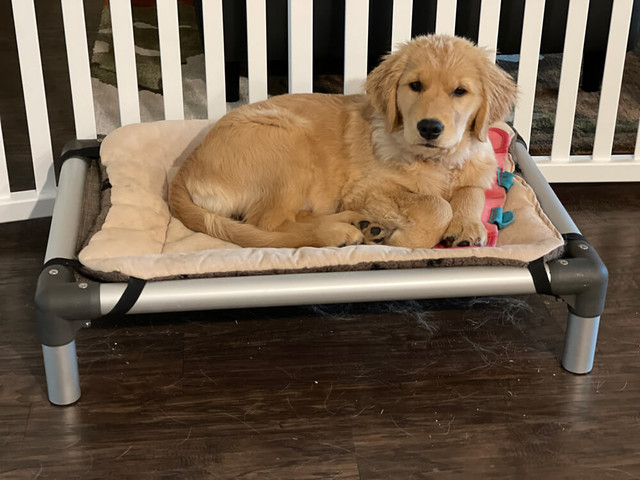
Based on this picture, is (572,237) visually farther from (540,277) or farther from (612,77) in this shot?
(612,77)

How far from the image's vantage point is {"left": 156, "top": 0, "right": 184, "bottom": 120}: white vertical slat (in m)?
3.01

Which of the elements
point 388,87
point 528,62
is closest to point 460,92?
point 388,87

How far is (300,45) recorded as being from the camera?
309cm

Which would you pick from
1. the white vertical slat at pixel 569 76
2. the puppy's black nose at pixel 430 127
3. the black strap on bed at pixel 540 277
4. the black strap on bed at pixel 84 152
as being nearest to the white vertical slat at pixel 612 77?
the white vertical slat at pixel 569 76

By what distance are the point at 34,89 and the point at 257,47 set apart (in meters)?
0.81

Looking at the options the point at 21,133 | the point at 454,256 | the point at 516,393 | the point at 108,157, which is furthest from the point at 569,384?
the point at 21,133

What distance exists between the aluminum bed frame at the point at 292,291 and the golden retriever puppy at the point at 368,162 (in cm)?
24

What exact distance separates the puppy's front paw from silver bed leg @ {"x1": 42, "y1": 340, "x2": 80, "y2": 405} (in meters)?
1.10

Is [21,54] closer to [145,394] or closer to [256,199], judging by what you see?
[256,199]

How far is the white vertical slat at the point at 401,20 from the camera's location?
307 centimetres

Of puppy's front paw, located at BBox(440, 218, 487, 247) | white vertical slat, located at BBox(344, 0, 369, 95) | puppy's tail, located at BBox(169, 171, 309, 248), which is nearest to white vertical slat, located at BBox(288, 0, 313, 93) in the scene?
white vertical slat, located at BBox(344, 0, 369, 95)

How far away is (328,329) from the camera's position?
2508 millimetres

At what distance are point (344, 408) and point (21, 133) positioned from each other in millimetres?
2257

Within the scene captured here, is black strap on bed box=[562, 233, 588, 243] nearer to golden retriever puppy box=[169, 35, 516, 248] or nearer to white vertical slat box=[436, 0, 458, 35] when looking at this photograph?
golden retriever puppy box=[169, 35, 516, 248]
